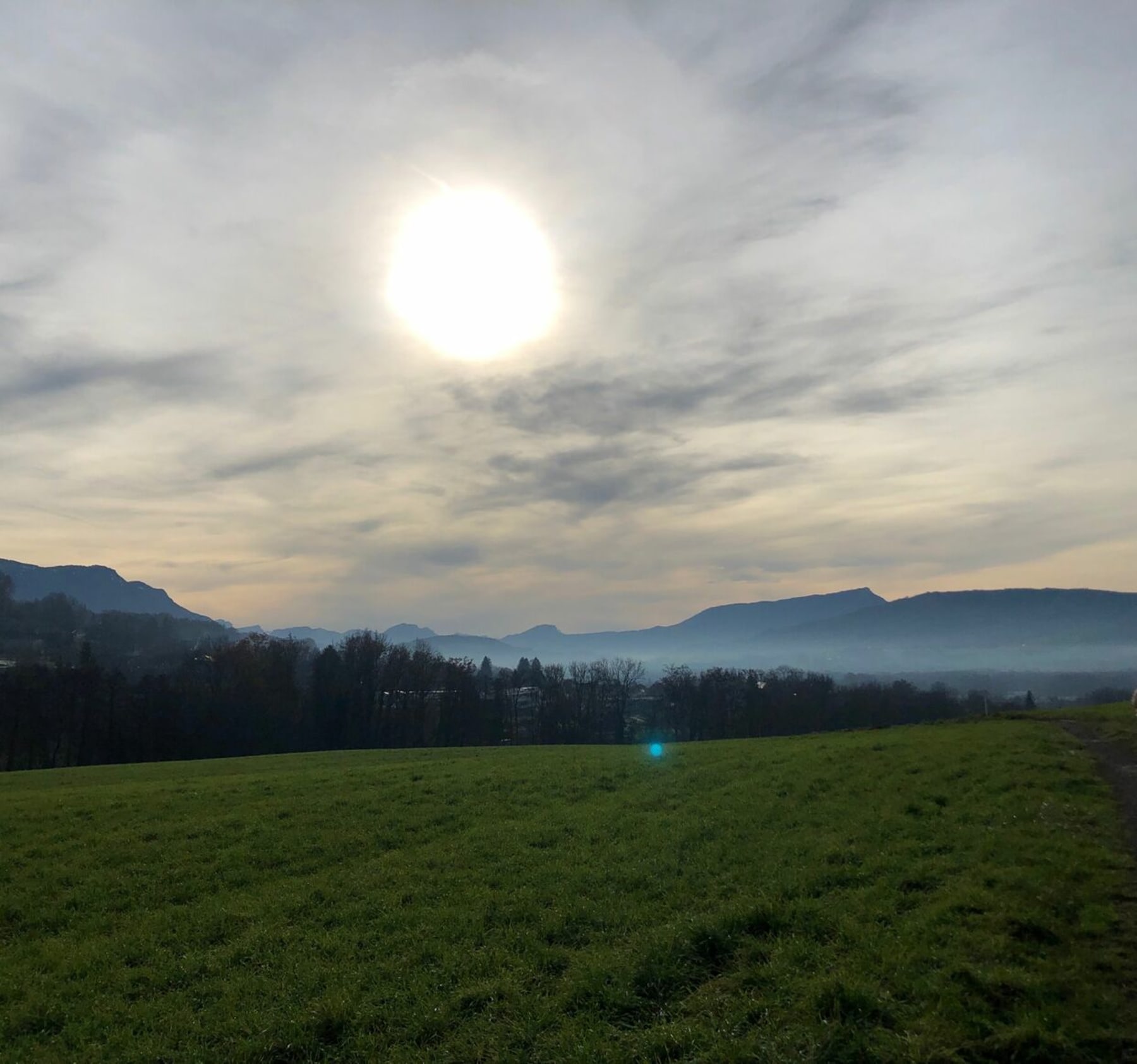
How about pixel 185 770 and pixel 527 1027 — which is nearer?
pixel 527 1027

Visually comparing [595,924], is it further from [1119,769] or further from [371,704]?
[371,704]

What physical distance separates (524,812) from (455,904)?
691 cm

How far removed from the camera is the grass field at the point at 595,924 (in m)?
8.30

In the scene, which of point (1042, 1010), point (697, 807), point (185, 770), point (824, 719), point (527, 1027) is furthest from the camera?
point (824, 719)

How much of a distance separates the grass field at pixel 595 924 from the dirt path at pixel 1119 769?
40cm

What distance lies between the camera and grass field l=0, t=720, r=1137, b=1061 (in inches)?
327

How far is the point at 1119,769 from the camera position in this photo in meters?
19.2

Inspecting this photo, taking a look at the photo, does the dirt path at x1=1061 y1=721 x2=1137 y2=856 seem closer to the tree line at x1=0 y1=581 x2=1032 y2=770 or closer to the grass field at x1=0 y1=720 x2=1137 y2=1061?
the grass field at x1=0 y1=720 x2=1137 y2=1061

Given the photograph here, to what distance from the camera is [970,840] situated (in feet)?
44.5

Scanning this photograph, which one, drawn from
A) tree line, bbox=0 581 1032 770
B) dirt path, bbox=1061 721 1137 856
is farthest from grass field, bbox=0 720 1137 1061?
tree line, bbox=0 581 1032 770

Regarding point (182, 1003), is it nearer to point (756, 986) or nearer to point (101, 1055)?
point (101, 1055)

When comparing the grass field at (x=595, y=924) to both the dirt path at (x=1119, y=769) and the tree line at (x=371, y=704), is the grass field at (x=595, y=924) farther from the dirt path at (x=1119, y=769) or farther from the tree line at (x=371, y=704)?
the tree line at (x=371, y=704)

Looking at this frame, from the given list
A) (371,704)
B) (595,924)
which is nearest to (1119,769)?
(595,924)

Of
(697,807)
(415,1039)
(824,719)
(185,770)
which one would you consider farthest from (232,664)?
(415,1039)
